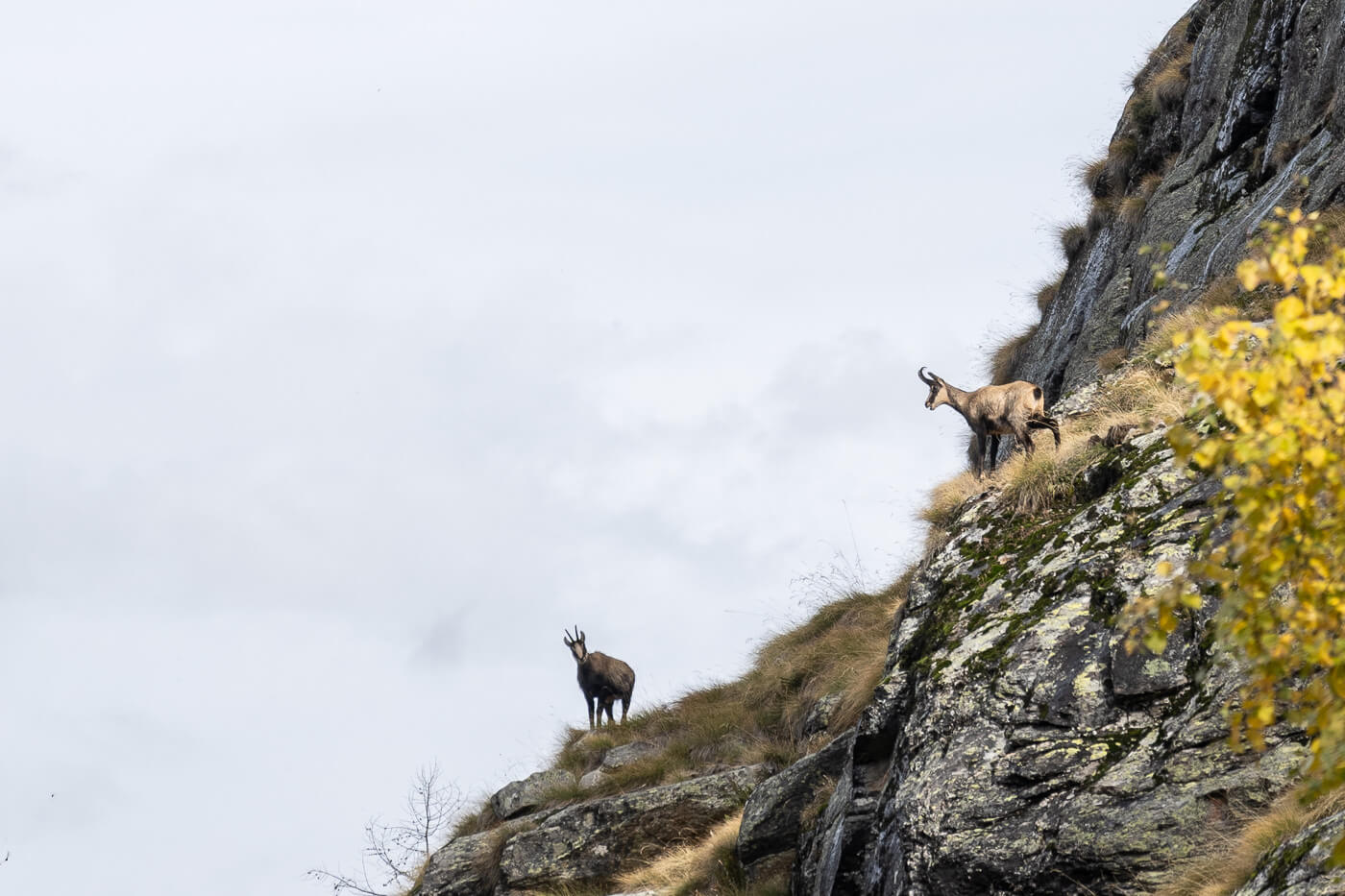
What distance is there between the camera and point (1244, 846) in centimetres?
725

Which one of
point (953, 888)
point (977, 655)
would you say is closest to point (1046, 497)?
point (977, 655)

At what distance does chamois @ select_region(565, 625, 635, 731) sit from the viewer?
2442 cm

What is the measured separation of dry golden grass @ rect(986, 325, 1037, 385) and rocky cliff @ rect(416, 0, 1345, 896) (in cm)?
431

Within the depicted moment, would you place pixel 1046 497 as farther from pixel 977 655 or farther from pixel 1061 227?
pixel 1061 227

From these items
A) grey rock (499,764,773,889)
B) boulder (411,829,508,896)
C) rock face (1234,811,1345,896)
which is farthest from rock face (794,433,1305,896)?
boulder (411,829,508,896)

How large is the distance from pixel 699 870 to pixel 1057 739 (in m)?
6.70

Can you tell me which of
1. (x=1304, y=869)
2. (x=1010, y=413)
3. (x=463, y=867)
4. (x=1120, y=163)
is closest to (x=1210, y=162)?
(x=1120, y=163)

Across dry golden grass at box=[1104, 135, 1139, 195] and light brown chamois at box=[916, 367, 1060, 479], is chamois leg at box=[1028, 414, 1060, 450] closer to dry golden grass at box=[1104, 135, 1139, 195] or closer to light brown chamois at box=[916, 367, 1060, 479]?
light brown chamois at box=[916, 367, 1060, 479]

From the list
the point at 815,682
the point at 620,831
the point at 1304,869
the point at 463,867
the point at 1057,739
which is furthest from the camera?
the point at 815,682

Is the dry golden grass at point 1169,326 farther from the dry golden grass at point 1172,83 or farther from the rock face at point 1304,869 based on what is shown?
the dry golden grass at point 1172,83

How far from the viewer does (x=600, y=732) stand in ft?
72.2

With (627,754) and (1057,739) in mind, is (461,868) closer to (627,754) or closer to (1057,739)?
(627,754)

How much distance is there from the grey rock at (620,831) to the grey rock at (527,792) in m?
1.61

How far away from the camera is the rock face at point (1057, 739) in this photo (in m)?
8.09
